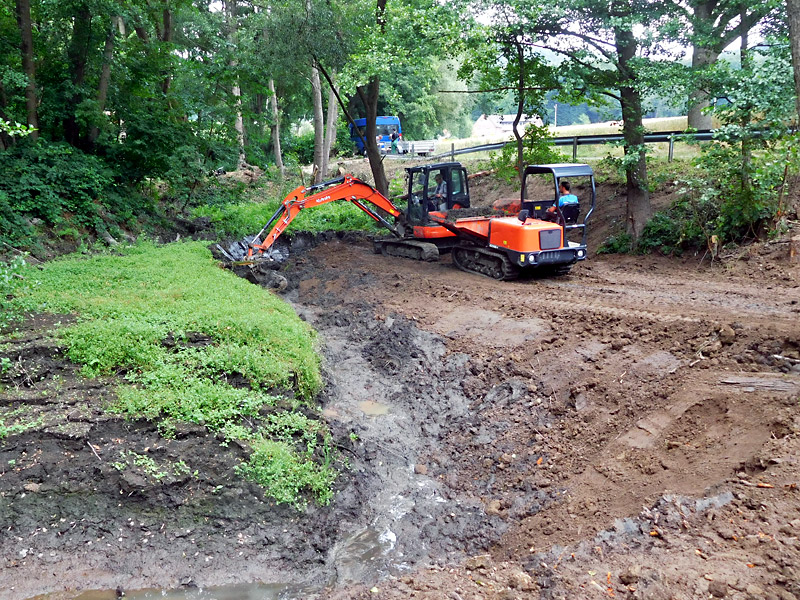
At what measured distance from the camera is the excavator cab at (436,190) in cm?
1545

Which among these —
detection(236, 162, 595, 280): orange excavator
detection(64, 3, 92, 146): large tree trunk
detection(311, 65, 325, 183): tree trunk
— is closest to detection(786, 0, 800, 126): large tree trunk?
detection(236, 162, 595, 280): orange excavator

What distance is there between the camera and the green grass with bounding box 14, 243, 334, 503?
23.1 feet

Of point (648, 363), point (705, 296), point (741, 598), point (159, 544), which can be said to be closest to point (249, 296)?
point (159, 544)

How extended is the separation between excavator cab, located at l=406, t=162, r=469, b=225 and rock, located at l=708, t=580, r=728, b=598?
1167 centimetres

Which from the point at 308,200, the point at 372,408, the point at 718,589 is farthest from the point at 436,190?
the point at 718,589

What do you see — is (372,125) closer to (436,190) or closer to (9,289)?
(436,190)

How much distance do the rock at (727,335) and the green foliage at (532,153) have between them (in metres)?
10.3

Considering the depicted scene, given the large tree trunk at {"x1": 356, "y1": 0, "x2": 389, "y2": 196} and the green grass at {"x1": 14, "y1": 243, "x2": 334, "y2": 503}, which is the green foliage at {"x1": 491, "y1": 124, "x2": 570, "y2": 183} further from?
the green grass at {"x1": 14, "y1": 243, "x2": 334, "y2": 503}

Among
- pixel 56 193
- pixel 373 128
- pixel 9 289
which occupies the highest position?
pixel 373 128

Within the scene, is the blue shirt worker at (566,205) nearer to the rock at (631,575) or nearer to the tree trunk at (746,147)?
the tree trunk at (746,147)

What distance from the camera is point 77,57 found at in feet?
52.2

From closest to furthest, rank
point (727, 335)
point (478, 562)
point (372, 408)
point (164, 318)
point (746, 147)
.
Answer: point (478, 562), point (727, 335), point (164, 318), point (372, 408), point (746, 147)

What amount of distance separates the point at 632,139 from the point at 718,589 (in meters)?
12.1

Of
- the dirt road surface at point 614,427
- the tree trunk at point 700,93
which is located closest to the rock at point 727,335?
the dirt road surface at point 614,427
